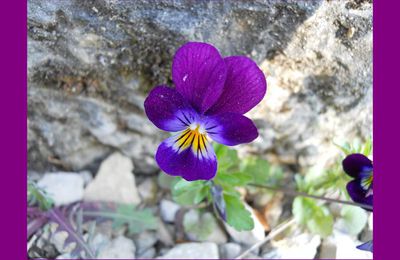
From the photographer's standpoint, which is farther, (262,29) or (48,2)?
(262,29)

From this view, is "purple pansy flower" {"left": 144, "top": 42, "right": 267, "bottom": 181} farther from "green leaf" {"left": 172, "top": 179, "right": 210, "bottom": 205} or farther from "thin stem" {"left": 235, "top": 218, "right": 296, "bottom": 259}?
"thin stem" {"left": 235, "top": 218, "right": 296, "bottom": 259}

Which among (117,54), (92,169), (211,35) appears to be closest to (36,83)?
(117,54)

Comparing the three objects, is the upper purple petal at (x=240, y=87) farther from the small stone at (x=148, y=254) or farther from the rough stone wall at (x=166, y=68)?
the small stone at (x=148, y=254)

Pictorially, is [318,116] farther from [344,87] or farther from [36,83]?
[36,83]

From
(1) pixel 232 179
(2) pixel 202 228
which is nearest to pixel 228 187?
(1) pixel 232 179

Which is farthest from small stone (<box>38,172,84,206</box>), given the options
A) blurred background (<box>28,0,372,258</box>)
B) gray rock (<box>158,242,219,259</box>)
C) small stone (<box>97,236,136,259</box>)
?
gray rock (<box>158,242,219,259</box>)

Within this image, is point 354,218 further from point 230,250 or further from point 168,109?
point 168,109
